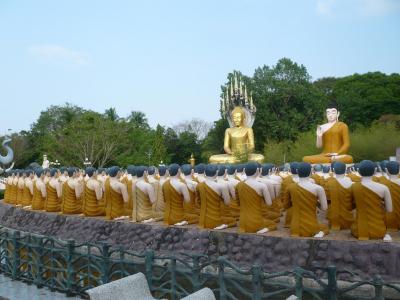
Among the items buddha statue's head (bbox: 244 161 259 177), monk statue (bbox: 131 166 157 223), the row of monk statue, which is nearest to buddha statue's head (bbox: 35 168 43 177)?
the row of monk statue

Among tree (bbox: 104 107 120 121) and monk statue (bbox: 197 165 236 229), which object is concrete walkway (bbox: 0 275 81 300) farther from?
tree (bbox: 104 107 120 121)

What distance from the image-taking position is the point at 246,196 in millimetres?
9789

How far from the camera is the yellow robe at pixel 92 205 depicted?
46.0 ft

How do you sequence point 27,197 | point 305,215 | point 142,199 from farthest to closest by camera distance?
1. point 27,197
2. point 142,199
3. point 305,215

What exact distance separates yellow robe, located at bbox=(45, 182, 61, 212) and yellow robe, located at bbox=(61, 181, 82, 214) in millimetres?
983

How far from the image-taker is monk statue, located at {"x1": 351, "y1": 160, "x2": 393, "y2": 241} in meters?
8.30

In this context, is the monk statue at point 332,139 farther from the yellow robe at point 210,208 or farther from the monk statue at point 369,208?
the monk statue at point 369,208

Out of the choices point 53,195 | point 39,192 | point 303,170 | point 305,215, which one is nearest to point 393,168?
point 303,170

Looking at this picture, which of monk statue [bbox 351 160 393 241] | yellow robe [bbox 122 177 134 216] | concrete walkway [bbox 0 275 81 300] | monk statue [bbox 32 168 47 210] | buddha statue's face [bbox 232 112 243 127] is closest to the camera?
concrete walkway [bbox 0 275 81 300]

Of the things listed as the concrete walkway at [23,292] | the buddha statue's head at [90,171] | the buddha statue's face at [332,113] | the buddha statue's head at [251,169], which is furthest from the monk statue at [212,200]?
the buddha statue's face at [332,113]

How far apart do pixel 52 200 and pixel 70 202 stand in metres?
1.36

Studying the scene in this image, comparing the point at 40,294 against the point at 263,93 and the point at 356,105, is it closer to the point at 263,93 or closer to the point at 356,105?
Answer: the point at 263,93

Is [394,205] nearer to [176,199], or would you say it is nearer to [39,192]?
[176,199]

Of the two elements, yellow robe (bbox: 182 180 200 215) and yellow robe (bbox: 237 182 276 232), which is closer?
yellow robe (bbox: 237 182 276 232)
